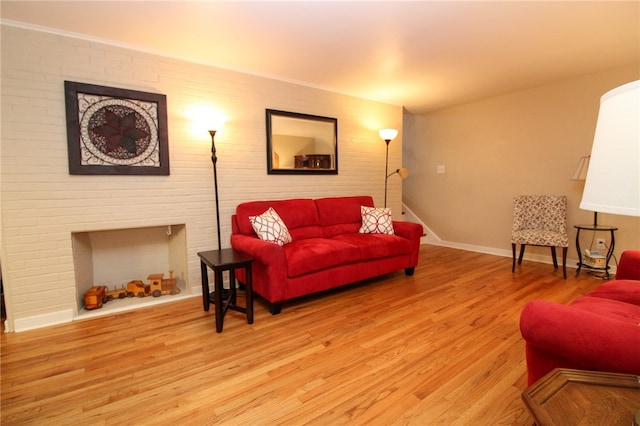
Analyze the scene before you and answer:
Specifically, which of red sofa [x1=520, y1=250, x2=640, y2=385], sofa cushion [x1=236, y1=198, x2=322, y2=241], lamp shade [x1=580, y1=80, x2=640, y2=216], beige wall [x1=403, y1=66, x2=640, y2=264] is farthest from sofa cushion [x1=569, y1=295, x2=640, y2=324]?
beige wall [x1=403, y1=66, x2=640, y2=264]

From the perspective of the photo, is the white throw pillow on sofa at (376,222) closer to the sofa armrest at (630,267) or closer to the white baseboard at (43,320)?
the sofa armrest at (630,267)

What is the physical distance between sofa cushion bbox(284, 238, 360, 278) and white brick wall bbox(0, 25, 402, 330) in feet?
3.07

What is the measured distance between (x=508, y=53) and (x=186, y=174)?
3.39 metres

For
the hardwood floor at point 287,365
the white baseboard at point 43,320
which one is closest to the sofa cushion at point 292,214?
the hardwood floor at point 287,365

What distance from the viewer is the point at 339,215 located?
3.74m

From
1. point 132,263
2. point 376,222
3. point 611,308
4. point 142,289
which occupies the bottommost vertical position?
point 142,289

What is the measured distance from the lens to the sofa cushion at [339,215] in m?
3.64

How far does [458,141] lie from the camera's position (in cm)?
497

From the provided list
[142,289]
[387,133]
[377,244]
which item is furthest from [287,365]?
[387,133]

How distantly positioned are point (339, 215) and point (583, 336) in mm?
2755

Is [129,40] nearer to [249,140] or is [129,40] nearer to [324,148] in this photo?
[249,140]

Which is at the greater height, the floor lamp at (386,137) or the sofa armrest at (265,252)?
the floor lamp at (386,137)

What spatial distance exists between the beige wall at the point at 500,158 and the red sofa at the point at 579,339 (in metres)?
3.06

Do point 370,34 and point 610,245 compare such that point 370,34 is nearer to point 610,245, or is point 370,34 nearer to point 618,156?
point 618,156
